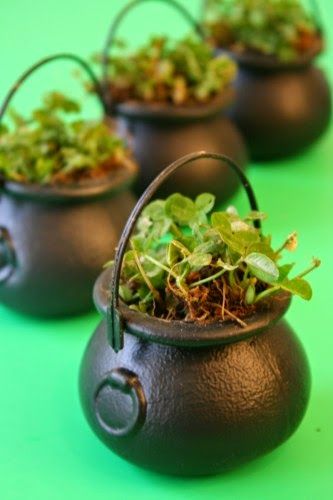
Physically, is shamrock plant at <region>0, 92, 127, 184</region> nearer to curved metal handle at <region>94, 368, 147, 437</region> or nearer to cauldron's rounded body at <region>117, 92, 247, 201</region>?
cauldron's rounded body at <region>117, 92, 247, 201</region>

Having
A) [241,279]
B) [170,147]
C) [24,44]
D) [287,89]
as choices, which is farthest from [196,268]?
[24,44]

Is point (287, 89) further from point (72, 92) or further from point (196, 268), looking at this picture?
point (196, 268)

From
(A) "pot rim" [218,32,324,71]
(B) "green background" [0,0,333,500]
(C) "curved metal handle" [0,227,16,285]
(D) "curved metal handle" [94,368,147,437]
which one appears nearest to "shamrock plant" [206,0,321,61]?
(A) "pot rim" [218,32,324,71]

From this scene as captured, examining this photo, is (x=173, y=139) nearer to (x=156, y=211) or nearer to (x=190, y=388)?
(x=156, y=211)

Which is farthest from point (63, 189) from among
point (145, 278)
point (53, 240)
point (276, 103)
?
point (276, 103)

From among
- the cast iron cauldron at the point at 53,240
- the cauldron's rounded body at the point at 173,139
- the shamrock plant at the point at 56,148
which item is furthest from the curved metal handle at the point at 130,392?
the cauldron's rounded body at the point at 173,139

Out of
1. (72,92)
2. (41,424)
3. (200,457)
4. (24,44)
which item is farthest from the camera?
(24,44)
